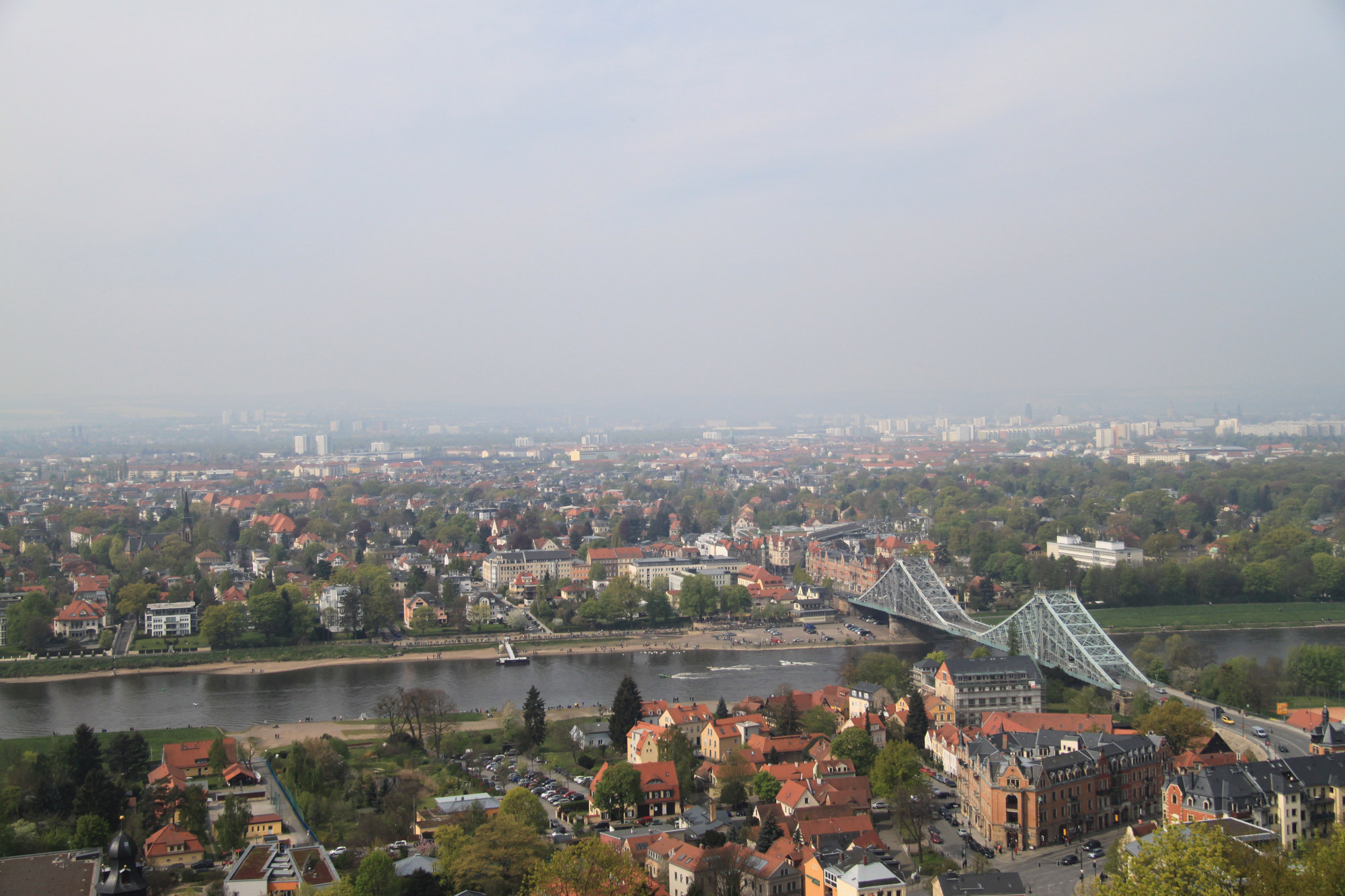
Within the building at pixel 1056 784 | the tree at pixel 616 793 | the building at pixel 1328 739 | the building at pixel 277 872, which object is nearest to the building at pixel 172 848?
the building at pixel 277 872

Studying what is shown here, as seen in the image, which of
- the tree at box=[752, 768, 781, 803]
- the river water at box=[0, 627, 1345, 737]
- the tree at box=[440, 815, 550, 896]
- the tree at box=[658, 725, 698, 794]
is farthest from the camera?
the river water at box=[0, 627, 1345, 737]

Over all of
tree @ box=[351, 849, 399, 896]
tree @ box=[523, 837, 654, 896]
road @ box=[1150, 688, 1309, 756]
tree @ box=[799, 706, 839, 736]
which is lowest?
road @ box=[1150, 688, 1309, 756]

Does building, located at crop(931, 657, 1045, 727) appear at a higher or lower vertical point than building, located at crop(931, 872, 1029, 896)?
lower

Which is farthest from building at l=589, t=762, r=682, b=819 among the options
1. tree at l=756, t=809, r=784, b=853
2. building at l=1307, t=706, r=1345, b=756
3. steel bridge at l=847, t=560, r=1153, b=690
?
steel bridge at l=847, t=560, r=1153, b=690

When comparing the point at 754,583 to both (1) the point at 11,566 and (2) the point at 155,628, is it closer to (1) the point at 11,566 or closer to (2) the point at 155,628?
(2) the point at 155,628

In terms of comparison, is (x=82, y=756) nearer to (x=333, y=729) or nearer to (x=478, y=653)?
(x=333, y=729)

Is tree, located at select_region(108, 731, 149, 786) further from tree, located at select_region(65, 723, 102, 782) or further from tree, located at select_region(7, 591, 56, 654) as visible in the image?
tree, located at select_region(7, 591, 56, 654)

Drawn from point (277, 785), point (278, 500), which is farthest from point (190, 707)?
point (278, 500)
